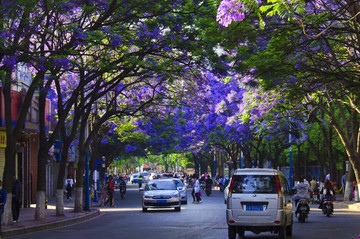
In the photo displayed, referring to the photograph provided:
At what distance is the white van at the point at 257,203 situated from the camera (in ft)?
51.5

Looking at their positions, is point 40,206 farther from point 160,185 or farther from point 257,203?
point 257,203

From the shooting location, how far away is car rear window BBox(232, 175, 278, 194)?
52.4 feet

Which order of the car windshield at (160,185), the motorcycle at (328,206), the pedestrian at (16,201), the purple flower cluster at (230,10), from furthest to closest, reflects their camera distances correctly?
the car windshield at (160,185) → the motorcycle at (328,206) → the pedestrian at (16,201) → the purple flower cluster at (230,10)

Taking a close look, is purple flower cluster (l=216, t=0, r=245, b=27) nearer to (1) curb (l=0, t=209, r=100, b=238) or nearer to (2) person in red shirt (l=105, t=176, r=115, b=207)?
(1) curb (l=0, t=209, r=100, b=238)

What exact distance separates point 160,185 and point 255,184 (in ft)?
48.8

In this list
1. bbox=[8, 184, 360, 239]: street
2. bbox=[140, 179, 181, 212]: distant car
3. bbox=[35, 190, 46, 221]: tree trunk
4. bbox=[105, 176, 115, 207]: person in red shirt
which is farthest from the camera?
bbox=[105, 176, 115, 207]: person in red shirt

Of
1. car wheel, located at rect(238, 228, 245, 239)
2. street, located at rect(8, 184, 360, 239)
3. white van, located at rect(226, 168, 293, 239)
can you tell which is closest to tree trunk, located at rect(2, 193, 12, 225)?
street, located at rect(8, 184, 360, 239)

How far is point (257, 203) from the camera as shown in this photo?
51.7ft

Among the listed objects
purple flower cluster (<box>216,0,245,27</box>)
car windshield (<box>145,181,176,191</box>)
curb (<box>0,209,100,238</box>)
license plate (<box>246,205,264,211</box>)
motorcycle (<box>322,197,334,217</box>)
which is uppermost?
purple flower cluster (<box>216,0,245,27</box>)

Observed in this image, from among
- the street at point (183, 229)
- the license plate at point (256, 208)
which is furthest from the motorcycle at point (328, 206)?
the license plate at point (256, 208)

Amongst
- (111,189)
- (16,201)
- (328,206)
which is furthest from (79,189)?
(328,206)

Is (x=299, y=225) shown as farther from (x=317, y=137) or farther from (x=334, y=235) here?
(x=317, y=137)

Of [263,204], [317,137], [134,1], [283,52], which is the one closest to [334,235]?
[263,204]

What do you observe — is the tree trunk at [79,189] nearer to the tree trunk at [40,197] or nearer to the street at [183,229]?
the tree trunk at [40,197]
